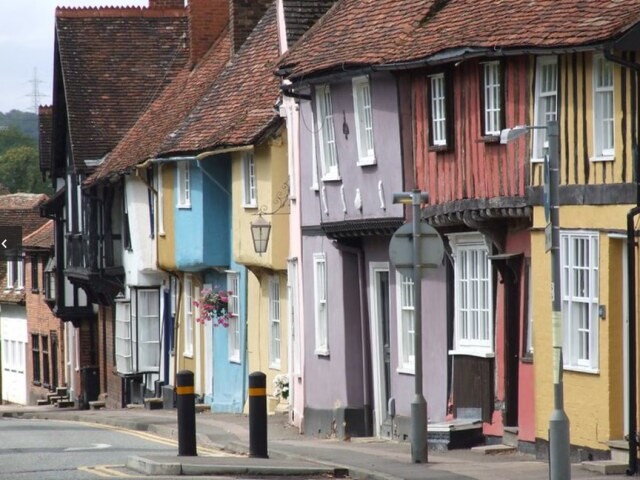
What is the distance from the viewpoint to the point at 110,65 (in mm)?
49875

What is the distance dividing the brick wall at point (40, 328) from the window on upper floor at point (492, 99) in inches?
1421

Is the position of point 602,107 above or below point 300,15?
below

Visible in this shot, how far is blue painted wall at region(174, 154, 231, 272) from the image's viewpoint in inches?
1467

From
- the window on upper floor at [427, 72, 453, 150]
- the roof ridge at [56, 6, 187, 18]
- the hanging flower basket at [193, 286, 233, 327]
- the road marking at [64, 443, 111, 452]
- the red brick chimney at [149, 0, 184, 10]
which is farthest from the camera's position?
the red brick chimney at [149, 0, 184, 10]

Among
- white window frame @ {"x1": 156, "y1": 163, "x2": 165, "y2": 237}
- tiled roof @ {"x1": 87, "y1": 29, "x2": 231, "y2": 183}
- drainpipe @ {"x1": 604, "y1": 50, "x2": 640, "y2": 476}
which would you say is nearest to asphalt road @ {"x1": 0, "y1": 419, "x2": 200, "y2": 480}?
→ drainpipe @ {"x1": 604, "y1": 50, "x2": 640, "y2": 476}

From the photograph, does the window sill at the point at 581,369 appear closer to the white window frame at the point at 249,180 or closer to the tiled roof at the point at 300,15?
the tiled roof at the point at 300,15

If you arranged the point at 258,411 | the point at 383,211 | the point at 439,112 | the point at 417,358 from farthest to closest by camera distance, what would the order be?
the point at 383,211 < the point at 439,112 < the point at 258,411 < the point at 417,358

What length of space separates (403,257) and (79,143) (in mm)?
28516

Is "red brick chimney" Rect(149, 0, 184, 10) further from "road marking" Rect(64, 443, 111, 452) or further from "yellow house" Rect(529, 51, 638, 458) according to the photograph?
"yellow house" Rect(529, 51, 638, 458)

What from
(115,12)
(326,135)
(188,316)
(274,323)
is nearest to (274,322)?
(274,323)

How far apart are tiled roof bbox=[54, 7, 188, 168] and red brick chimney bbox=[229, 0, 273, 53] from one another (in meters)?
9.37

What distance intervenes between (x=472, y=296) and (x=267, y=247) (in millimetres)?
9293

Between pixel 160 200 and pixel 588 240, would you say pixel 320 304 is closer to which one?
pixel 588 240

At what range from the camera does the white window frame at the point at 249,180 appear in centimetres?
3453
